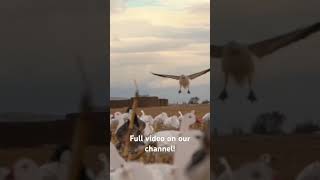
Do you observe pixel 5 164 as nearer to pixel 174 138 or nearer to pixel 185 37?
pixel 174 138

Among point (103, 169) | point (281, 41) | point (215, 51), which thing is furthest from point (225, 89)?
point (103, 169)

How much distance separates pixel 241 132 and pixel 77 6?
2.01m

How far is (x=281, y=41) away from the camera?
5.25 m

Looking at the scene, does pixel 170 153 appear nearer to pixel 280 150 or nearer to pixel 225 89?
pixel 225 89

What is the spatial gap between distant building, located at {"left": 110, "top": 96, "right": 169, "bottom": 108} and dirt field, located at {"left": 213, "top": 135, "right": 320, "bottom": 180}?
0.72 meters

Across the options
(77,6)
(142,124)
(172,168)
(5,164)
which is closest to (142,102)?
(142,124)

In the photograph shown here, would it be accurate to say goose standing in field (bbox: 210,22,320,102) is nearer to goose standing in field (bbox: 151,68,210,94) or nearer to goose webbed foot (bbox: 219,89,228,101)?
goose webbed foot (bbox: 219,89,228,101)

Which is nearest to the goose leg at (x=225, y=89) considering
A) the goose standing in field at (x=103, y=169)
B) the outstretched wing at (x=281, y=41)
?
the outstretched wing at (x=281, y=41)

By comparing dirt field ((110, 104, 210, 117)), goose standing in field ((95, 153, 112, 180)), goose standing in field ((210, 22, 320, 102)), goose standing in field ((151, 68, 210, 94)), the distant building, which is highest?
goose standing in field ((210, 22, 320, 102))

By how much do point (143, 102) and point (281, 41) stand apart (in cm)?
147

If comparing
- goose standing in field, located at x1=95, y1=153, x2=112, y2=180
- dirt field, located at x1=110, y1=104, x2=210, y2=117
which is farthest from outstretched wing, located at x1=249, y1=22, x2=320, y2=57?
goose standing in field, located at x1=95, y1=153, x2=112, y2=180

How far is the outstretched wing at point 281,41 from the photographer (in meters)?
5.24

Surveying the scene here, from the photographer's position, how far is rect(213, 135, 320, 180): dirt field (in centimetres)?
523

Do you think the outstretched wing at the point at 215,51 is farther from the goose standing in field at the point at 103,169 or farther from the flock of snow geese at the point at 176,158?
the goose standing in field at the point at 103,169
